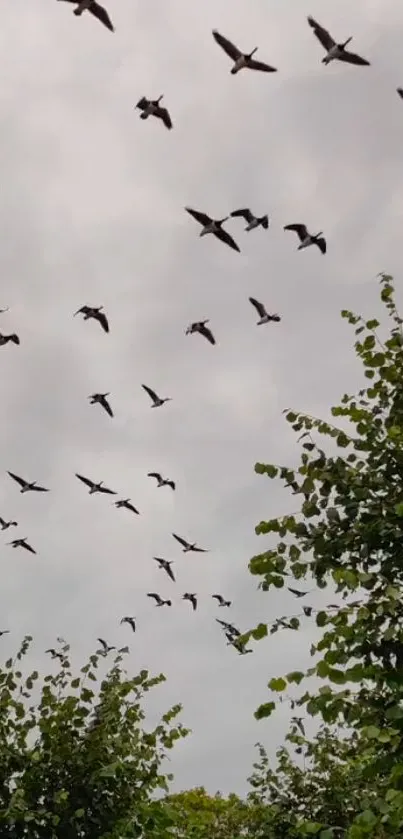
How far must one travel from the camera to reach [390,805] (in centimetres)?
721

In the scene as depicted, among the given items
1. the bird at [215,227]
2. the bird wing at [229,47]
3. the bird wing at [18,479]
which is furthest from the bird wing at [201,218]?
the bird wing at [18,479]

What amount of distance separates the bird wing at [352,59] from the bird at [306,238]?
3720 millimetres

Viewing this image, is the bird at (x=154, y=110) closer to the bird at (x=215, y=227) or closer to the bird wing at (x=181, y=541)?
the bird at (x=215, y=227)

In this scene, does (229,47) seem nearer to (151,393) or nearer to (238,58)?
(238,58)

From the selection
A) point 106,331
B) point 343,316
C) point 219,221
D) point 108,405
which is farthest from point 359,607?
point 108,405

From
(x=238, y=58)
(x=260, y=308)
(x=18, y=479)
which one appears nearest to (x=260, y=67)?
(x=238, y=58)

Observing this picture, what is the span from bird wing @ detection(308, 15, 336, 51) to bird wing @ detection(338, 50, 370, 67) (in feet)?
0.95

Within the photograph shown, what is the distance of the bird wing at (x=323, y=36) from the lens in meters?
16.6

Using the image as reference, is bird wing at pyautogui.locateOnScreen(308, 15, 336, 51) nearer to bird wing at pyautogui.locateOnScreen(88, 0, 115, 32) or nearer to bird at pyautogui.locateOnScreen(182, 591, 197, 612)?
bird wing at pyautogui.locateOnScreen(88, 0, 115, 32)

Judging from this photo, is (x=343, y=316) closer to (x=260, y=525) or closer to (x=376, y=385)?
(x=376, y=385)

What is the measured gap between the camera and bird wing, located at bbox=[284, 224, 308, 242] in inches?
787

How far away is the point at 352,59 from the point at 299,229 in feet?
12.7

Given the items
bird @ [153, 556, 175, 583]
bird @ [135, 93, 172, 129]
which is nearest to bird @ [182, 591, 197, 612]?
bird @ [153, 556, 175, 583]

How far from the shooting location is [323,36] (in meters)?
17.0
